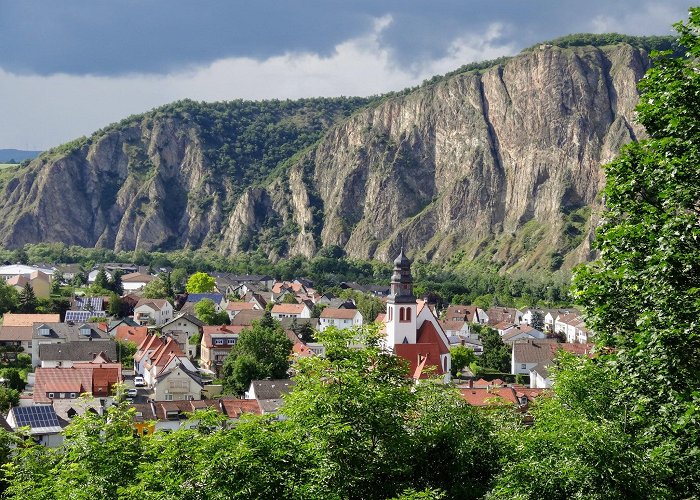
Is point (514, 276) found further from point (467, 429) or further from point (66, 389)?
point (467, 429)

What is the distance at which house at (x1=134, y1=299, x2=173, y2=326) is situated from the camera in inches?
3996

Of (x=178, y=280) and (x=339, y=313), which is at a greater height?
(x=178, y=280)

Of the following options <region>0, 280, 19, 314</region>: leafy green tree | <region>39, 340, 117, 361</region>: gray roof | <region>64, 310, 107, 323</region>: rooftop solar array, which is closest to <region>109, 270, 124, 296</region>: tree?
<region>64, 310, 107, 323</region>: rooftop solar array

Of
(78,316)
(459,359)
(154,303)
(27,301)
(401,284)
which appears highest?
(401,284)

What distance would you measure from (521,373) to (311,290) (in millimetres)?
75103

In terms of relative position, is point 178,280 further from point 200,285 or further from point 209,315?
point 209,315

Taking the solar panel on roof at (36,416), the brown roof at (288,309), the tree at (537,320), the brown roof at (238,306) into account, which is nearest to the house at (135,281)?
the brown roof at (238,306)

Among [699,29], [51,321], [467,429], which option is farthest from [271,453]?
[51,321]

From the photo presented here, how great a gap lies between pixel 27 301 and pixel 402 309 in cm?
5464

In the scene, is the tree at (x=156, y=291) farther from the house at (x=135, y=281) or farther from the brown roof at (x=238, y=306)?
the house at (x=135, y=281)

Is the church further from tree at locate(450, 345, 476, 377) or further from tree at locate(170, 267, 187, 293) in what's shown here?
tree at locate(170, 267, 187, 293)

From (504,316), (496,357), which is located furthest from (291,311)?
(496,357)

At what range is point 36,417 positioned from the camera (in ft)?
142

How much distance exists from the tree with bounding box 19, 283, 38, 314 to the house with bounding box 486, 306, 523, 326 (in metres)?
63.3
